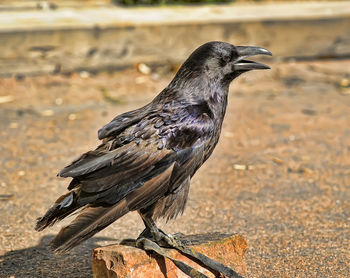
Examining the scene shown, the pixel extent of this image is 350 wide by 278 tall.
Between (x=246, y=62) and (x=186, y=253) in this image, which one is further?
(x=246, y=62)

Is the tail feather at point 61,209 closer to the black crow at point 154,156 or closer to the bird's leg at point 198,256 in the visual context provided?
the black crow at point 154,156

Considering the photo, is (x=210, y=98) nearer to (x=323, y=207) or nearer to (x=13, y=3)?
(x=323, y=207)

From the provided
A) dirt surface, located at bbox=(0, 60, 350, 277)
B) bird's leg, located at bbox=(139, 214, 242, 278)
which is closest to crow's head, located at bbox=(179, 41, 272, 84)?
bird's leg, located at bbox=(139, 214, 242, 278)

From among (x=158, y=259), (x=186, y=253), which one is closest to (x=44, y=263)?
(x=158, y=259)

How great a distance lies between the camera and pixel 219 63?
12.4ft

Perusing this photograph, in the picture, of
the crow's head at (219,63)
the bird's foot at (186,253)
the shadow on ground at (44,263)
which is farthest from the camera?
the shadow on ground at (44,263)

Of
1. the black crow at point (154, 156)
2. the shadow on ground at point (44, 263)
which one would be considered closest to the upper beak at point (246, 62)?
the black crow at point (154, 156)

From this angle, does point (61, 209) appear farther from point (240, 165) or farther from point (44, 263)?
point (240, 165)

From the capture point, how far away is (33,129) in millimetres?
6496

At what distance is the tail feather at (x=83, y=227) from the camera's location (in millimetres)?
3289

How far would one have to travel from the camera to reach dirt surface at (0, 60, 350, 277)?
4188mm

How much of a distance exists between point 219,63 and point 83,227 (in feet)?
4.24

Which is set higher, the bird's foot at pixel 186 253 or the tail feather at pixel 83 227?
the tail feather at pixel 83 227

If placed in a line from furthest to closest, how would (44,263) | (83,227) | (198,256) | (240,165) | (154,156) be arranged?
(240,165) → (44,263) → (198,256) → (154,156) → (83,227)
